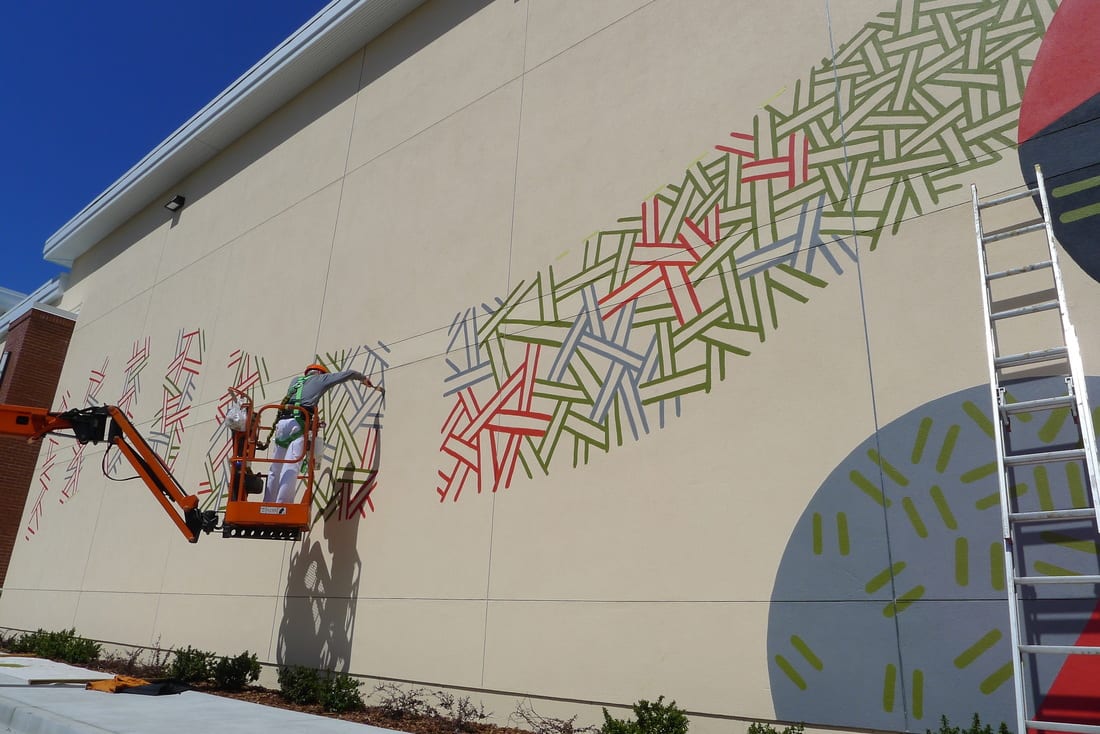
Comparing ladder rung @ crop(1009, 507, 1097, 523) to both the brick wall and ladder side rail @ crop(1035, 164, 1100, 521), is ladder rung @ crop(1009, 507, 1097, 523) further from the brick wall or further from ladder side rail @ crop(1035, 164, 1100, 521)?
the brick wall

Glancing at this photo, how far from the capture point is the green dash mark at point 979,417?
5.00 m

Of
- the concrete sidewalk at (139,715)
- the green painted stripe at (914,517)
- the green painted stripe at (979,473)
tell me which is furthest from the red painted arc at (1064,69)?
the concrete sidewalk at (139,715)

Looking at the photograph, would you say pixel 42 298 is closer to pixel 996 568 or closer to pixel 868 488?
pixel 868 488

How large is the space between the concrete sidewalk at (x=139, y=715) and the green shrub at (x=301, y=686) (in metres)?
0.51

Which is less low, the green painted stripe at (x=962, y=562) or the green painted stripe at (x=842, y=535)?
the green painted stripe at (x=842, y=535)

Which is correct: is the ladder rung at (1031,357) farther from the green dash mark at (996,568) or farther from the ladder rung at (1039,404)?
the green dash mark at (996,568)

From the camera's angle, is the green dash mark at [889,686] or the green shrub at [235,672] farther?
the green shrub at [235,672]

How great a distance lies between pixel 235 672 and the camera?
921 centimetres

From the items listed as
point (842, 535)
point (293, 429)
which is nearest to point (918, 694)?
point (842, 535)

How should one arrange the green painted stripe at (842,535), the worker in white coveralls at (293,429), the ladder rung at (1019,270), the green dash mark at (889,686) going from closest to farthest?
1. the ladder rung at (1019,270)
2. the green dash mark at (889,686)
3. the green painted stripe at (842,535)
4. the worker in white coveralls at (293,429)

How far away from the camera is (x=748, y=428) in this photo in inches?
243

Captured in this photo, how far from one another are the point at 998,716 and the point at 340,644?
6745mm

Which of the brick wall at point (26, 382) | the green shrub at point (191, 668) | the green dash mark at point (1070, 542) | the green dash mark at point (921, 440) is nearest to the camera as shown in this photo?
the green dash mark at point (1070, 542)

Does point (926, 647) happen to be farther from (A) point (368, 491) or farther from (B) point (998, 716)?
(A) point (368, 491)
